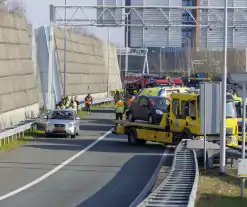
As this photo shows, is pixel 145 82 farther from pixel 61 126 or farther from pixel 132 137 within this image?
pixel 132 137

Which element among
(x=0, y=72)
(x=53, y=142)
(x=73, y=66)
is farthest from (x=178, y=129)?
(x=73, y=66)

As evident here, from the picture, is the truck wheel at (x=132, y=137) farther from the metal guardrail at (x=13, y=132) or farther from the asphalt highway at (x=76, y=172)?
the metal guardrail at (x=13, y=132)

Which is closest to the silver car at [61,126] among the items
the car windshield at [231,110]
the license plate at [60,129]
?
the license plate at [60,129]

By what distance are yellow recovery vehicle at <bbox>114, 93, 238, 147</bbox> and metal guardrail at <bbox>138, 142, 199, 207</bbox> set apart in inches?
253

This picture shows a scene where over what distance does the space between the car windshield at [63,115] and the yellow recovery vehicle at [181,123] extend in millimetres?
6660

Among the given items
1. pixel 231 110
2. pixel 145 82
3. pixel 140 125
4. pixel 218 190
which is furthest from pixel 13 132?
pixel 145 82

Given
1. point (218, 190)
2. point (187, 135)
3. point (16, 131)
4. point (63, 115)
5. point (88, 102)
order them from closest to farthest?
point (218, 190), point (187, 135), point (16, 131), point (63, 115), point (88, 102)

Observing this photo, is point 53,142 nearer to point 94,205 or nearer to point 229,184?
point 229,184

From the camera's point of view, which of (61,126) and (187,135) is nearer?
(187,135)

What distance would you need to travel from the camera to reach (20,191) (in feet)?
59.2

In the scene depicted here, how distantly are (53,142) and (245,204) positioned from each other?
1835 cm

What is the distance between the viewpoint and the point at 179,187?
15.1m

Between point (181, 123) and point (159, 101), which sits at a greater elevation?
point (159, 101)

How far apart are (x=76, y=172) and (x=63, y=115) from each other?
1517 cm
